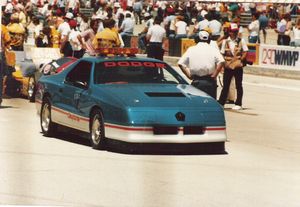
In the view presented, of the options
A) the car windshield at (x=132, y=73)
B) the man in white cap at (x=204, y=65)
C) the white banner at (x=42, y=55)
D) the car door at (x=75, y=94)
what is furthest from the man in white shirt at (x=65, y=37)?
the car windshield at (x=132, y=73)

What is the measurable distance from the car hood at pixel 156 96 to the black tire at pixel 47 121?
1591mm

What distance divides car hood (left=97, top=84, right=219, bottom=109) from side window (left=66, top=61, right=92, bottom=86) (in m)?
0.58

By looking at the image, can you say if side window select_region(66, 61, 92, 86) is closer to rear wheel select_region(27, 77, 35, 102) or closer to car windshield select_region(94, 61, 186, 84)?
car windshield select_region(94, 61, 186, 84)

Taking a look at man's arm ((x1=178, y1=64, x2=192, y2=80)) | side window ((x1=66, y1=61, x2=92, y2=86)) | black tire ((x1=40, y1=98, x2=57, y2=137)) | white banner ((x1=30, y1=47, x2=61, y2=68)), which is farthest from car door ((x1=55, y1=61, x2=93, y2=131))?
white banner ((x1=30, y1=47, x2=61, y2=68))

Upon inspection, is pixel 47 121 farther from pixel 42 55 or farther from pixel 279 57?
pixel 279 57

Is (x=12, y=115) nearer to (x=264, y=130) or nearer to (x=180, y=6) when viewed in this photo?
(x=264, y=130)

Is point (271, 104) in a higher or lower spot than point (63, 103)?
lower

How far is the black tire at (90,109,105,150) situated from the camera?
13789mm

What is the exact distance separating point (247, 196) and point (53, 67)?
8958 millimetres

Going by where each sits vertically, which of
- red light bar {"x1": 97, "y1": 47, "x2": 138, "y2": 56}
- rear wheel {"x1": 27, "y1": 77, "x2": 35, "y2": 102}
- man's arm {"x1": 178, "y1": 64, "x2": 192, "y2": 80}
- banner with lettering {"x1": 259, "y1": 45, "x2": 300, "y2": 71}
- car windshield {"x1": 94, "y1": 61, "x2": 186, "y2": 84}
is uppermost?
red light bar {"x1": 97, "y1": 47, "x2": 138, "y2": 56}

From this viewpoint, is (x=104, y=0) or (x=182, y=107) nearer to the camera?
(x=182, y=107)

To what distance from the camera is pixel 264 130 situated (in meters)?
17.2

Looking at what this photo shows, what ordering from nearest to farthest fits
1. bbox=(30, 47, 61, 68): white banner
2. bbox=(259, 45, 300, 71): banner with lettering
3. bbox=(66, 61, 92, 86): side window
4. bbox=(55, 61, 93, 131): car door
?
bbox=(55, 61, 93, 131): car door, bbox=(66, 61, 92, 86): side window, bbox=(30, 47, 61, 68): white banner, bbox=(259, 45, 300, 71): banner with lettering

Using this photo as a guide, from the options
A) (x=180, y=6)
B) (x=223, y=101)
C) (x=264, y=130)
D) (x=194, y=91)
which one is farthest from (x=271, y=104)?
(x=180, y=6)
